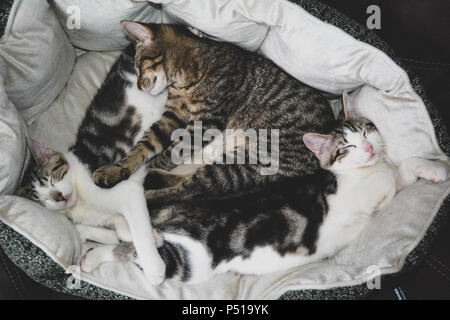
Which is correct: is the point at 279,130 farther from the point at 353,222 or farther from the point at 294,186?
the point at 353,222

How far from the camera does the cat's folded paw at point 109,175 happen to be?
1561mm

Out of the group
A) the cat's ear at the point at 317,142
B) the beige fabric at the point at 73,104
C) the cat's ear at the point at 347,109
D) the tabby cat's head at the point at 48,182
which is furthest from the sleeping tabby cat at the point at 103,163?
the cat's ear at the point at 347,109

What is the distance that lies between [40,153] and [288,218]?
3.04ft

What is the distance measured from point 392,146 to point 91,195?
44.6 inches

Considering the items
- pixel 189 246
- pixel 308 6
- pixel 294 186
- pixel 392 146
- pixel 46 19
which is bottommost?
pixel 189 246

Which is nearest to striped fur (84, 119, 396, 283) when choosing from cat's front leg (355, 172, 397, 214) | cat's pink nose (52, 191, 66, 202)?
cat's front leg (355, 172, 397, 214)

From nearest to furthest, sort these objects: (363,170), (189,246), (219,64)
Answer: (189,246)
(363,170)
(219,64)

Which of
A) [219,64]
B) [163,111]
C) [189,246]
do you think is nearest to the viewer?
[189,246]

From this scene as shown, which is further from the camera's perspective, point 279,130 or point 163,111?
point 163,111

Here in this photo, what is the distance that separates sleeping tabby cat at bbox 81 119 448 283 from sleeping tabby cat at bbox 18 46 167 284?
9 cm

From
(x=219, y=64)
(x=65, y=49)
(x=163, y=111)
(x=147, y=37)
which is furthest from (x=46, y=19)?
(x=219, y=64)

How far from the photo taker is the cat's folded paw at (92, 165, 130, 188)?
1561mm

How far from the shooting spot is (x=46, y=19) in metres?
1.63

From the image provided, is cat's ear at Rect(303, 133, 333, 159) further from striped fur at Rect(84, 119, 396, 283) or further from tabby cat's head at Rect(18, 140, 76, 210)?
tabby cat's head at Rect(18, 140, 76, 210)
